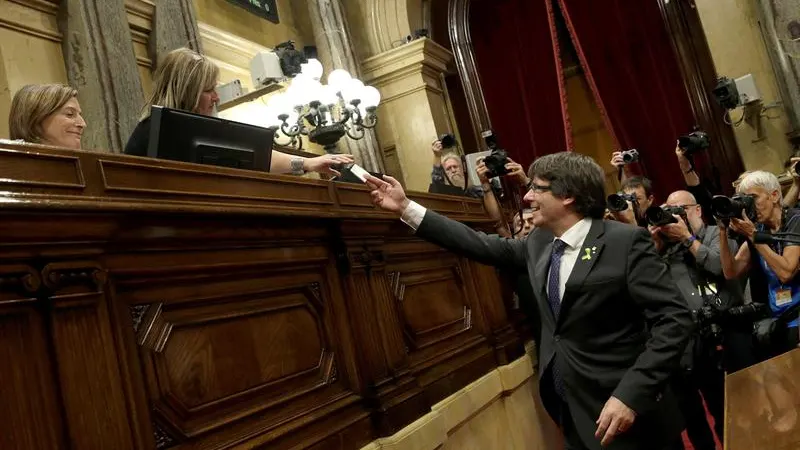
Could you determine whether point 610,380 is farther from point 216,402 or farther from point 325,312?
point 216,402

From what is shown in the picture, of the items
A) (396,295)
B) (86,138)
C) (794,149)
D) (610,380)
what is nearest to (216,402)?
(396,295)

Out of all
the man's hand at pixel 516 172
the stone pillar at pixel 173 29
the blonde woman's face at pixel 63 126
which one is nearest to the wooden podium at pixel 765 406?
the man's hand at pixel 516 172

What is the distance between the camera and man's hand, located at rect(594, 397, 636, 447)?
5.43ft

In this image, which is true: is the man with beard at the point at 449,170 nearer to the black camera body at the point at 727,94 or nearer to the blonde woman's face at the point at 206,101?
the blonde woman's face at the point at 206,101

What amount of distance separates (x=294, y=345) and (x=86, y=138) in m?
2.01

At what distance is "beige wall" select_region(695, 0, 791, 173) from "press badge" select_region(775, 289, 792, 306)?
283cm

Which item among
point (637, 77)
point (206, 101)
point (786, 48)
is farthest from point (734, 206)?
point (637, 77)

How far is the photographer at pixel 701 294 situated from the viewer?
2613mm

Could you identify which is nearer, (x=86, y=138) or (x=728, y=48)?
(x=86, y=138)

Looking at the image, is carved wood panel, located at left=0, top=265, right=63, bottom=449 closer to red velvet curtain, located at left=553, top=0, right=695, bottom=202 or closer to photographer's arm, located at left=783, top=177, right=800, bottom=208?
photographer's arm, located at left=783, top=177, right=800, bottom=208

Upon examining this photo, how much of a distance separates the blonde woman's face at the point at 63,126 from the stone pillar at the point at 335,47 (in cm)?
Answer: 349

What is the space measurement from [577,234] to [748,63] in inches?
154

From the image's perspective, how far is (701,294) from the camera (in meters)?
2.76

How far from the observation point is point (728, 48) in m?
5.09
